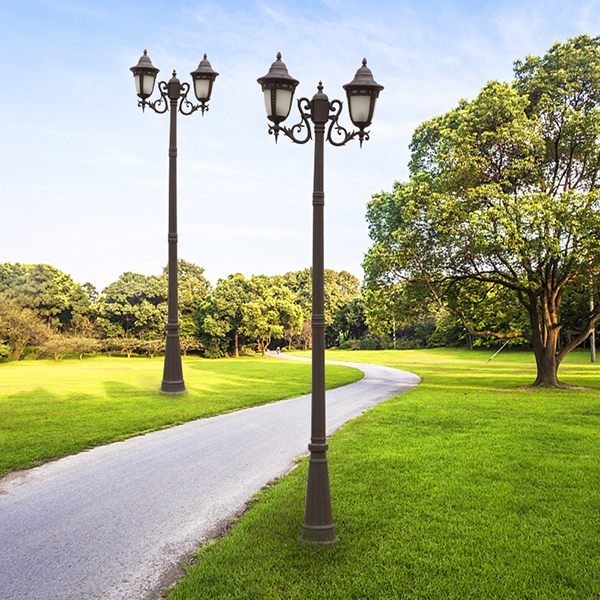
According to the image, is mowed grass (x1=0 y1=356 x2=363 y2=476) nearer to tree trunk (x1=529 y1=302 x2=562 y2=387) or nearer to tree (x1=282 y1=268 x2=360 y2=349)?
tree trunk (x1=529 y1=302 x2=562 y2=387)

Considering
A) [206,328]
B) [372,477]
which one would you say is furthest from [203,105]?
[206,328]

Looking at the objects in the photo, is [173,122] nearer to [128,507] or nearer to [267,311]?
[128,507]

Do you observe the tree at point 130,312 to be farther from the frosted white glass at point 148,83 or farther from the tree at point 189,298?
the frosted white glass at point 148,83

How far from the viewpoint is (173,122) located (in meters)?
13.7

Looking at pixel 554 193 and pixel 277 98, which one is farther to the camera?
pixel 554 193

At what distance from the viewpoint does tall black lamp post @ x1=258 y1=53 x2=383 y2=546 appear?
447 cm

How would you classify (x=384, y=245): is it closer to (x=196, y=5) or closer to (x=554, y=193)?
(x=554, y=193)

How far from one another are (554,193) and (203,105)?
40.1 ft

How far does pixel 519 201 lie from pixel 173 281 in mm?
10824

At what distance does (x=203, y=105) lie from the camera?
13.4 metres

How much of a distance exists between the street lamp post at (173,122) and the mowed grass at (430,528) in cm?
653

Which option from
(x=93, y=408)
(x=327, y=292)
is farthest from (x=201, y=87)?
(x=327, y=292)

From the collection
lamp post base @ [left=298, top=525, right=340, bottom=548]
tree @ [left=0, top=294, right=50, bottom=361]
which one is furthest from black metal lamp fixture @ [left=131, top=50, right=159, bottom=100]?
tree @ [left=0, top=294, right=50, bottom=361]

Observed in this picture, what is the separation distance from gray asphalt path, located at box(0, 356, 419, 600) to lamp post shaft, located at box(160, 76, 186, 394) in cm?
428
